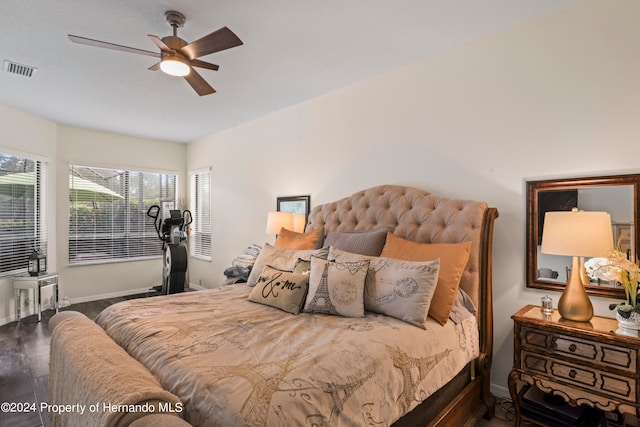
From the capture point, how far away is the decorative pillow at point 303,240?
3062 mm

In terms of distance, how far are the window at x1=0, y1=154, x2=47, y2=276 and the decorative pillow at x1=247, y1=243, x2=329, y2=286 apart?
3.60 metres

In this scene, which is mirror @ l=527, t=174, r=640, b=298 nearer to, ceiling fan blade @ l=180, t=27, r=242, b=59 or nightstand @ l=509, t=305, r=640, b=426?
nightstand @ l=509, t=305, r=640, b=426

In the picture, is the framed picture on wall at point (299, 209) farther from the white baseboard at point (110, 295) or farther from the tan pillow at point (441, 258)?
the white baseboard at point (110, 295)

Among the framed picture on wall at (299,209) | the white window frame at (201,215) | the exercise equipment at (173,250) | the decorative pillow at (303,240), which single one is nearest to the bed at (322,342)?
the decorative pillow at (303,240)

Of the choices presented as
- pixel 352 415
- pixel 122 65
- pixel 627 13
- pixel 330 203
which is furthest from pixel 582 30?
pixel 122 65

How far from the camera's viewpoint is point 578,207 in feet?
6.82

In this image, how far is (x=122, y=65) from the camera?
295 cm

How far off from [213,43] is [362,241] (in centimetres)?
175

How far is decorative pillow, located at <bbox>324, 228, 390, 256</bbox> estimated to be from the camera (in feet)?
8.42

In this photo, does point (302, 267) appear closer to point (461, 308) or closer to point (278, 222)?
point (461, 308)

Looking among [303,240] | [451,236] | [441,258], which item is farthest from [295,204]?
[441,258]

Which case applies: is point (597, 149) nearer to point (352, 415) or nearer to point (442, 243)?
point (442, 243)

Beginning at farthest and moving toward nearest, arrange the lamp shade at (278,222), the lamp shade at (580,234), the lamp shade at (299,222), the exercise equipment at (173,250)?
the exercise equipment at (173,250) → the lamp shade at (299,222) → the lamp shade at (278,222) → the lamp shade at (580,234)

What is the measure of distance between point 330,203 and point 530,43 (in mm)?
2069
